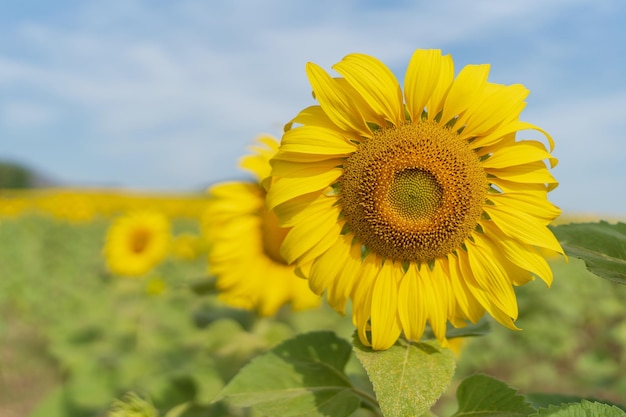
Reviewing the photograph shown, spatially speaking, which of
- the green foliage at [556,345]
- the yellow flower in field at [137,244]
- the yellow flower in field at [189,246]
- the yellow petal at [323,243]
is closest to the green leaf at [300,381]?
the yellow petal at [323,243]

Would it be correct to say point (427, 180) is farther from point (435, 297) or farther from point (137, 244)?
point (137, 244)

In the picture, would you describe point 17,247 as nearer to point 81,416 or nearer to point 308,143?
point 81,416

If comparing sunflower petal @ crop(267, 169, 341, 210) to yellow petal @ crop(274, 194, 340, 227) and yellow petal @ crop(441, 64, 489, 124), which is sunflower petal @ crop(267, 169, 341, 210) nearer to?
yellow petal @ crop(274, 194, 340, 227)

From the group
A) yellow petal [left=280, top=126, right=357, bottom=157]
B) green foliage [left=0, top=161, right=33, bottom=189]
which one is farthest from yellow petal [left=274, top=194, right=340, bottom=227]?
green foliage [left=0, top=161, right=33, bottom=189]

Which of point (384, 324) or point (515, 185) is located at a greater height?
point (515, 185)

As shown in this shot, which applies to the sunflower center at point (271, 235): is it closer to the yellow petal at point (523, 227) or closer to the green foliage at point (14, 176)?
the yellow petal at point (523, 227)

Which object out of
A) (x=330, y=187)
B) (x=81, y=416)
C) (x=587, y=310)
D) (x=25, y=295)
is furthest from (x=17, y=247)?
(x=330, y=187)
